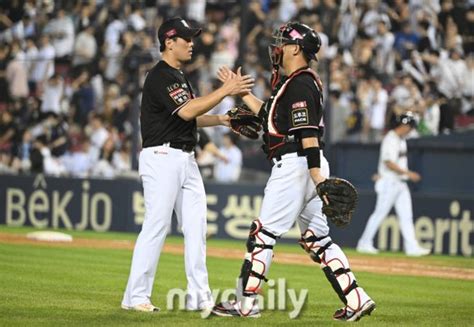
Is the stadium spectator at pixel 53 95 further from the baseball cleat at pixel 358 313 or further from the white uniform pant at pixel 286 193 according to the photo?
the baseball cleat at pixel 358 313

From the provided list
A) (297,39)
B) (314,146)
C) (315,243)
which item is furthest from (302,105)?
(315,243)

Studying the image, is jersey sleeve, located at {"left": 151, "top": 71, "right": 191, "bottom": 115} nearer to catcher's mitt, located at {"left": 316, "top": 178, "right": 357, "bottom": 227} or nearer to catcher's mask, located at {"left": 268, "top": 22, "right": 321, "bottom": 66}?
catcher's mask, located at {"left": 268, "top": 22, "right": 321, "bottom": 66}

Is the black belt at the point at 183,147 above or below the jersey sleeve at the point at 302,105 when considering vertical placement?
below

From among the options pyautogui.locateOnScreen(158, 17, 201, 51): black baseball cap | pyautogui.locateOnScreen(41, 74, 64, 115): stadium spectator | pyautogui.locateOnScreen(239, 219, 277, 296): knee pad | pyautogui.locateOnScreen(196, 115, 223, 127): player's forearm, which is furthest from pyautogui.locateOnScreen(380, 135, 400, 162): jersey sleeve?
pyautogui.locateOnScreen(239, 219, 277, 296): knee pad

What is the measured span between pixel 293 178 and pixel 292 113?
1.66 ft

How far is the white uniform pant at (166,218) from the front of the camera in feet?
28.8

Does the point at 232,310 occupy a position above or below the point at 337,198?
below

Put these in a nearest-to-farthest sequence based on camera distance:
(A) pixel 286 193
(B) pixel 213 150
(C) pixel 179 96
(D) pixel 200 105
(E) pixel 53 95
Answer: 1. (A) pixel 286 193
2. (D) pixel 200 105
3. (C) pixel 179 96
4. (B) pixel 213 150
5. (E) pixel 53 95

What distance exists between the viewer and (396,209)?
17.7m

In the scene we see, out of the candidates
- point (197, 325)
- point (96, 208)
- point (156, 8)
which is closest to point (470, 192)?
point (96, 208)

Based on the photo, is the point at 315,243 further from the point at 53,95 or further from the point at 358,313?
the point at 53,95

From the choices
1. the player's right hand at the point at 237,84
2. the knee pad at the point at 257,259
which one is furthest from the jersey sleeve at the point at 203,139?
the knee pad at the point at 257,259

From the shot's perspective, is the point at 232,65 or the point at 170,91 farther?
the point at 232,65

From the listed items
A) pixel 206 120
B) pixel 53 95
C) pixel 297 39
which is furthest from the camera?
pixel 53 95
